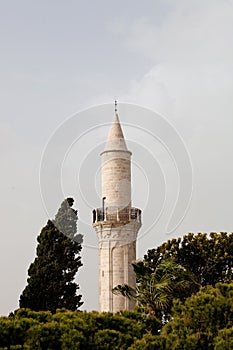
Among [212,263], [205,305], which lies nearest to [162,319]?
[212,263]

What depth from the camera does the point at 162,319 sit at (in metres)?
32.4

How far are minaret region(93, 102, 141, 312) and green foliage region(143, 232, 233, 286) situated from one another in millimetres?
1529

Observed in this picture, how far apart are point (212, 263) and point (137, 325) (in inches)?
679

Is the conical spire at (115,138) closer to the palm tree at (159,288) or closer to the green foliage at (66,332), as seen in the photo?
the palm tree at (159,288)

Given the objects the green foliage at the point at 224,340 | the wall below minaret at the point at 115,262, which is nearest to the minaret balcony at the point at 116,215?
the wall below minaret at the point at 115,262

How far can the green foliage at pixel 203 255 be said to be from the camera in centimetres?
3984

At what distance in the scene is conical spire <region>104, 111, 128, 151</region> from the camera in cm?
4166

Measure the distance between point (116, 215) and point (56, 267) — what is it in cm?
474

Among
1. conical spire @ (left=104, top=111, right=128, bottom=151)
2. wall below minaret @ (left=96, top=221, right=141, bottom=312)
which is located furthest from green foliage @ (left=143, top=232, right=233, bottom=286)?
conical spire @ (left=104, top=111, right=128, bottom=151)

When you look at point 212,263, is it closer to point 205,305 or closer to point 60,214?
point 60,214

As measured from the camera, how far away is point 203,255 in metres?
40.2

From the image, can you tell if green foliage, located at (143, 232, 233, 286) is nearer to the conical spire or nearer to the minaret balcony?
the minaret balcony

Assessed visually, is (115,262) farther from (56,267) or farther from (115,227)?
(56,267)

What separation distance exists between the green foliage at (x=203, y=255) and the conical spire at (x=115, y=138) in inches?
257
